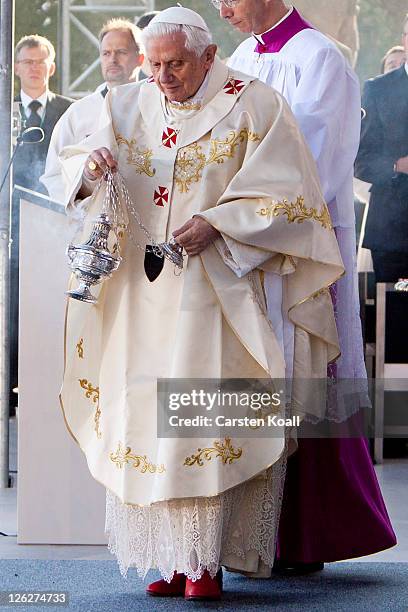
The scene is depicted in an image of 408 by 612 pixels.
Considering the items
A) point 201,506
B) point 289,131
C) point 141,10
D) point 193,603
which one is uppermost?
point 141,10

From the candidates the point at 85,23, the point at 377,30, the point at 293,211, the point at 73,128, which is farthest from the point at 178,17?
the point at 377,30

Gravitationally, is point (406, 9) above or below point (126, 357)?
above

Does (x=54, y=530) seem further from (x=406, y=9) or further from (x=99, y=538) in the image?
(x=406, y=9)

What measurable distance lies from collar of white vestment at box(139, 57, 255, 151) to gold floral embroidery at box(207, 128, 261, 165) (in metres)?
0.05

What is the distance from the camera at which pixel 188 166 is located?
3.69m

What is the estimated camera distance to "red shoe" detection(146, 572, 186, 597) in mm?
3727

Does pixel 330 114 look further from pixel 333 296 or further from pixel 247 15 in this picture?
pixel 333 296

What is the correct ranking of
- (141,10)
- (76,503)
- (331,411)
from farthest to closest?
(141,10)
(76,503)
(331,411)

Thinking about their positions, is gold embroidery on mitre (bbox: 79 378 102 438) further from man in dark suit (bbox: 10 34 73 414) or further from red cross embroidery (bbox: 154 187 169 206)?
man in dark suit (bbox: 10 34 73 414)

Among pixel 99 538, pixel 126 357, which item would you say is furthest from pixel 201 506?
pixel 99 538

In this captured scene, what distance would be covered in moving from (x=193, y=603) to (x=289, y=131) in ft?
4.31

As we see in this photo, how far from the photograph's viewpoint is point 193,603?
3604 mm

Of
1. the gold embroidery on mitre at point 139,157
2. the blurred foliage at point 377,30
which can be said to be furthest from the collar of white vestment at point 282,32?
the blurred foliage at point 377,30

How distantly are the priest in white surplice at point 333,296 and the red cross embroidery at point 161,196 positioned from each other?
1.88ft
